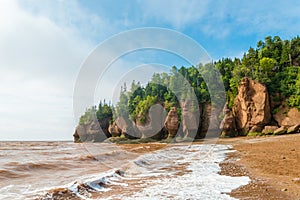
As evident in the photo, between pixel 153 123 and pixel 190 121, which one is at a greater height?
pixel 153 123

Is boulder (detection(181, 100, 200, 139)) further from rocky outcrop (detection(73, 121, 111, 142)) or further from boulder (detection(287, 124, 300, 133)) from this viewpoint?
A: rocky outcrop (detection(73, 121, 111, 142))

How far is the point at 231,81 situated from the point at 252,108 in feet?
26.9

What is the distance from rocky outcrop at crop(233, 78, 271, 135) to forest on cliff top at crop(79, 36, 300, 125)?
5.09ft

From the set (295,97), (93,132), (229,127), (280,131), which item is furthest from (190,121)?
(93,132)

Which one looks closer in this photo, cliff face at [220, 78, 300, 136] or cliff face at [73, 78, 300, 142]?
cliff face at [220, 78, 300, 136]

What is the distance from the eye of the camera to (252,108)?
30.8m

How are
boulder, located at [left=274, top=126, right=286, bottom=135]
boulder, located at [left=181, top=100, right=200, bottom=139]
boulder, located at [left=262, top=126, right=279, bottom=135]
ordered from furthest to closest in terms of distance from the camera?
boulder, located at [left=181, top=100, right=200, bottom=139] < boulder, located at [left=262, top=126, right=279, bottom=135] < boulder, located at [left=274, top=126, right=286, bottom=135]

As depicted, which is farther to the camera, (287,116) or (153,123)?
(153,123)

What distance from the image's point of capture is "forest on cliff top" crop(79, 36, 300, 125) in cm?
3114

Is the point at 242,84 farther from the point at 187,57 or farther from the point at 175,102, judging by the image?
the point at 187,57

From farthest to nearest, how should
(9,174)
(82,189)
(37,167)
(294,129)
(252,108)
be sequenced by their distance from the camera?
(252,108), (294,129), (37,167), (9,174), (82,189)

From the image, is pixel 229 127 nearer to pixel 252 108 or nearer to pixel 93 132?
pixel 252 108

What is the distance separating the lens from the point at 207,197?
14.6 feet

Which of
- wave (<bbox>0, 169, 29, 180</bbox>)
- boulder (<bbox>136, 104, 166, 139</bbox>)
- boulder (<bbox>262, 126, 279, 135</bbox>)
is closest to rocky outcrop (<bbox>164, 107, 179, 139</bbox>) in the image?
boulder (<bbox>136, 104, 166, 139</bbox>)
